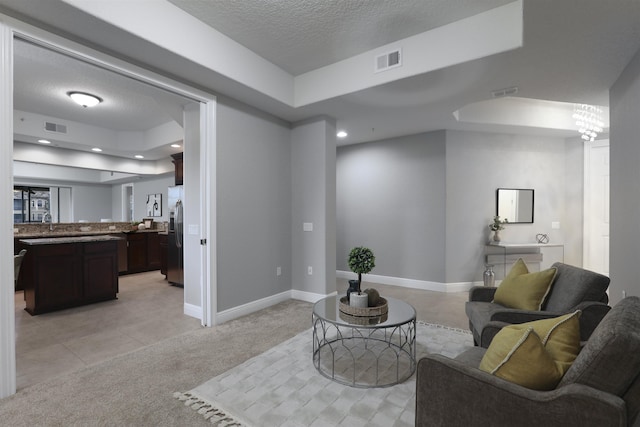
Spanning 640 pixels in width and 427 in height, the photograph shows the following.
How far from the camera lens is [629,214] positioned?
2.82 metres

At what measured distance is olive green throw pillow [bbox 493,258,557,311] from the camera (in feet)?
7.68

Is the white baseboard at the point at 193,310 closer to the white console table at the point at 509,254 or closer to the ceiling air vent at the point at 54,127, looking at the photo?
the ceiling air vent at the point at 54,127

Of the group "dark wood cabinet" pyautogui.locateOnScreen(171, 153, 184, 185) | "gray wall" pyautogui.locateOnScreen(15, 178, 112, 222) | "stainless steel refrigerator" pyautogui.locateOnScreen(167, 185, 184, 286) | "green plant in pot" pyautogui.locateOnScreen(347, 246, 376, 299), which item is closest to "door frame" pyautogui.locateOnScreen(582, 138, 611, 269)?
"green plant in pot" pyautogui.locateOnScreen(347, 246, 376, 299)

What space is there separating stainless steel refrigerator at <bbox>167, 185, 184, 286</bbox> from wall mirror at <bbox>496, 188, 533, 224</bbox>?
5235mm

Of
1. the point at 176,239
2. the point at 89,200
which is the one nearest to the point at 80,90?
the point at 176,239

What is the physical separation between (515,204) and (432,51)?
3.47 m

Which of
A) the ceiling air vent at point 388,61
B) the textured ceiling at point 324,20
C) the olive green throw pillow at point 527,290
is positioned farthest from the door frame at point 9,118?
the olive green throw pillow at point 527,290

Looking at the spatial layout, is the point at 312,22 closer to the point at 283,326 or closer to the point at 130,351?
the point at 283,326

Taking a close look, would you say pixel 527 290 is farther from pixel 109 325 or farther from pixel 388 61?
pixel 109 325

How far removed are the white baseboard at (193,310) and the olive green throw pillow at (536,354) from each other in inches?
127

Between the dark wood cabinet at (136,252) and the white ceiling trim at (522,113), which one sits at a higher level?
the white ceiling trim at (522,113)

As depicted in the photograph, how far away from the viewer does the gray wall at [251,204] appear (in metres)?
3.59

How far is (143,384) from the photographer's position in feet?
7.34

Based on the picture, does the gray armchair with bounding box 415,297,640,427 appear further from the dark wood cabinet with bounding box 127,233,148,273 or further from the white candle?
the dark wood cabinet with bounding box 127,233,148,273
